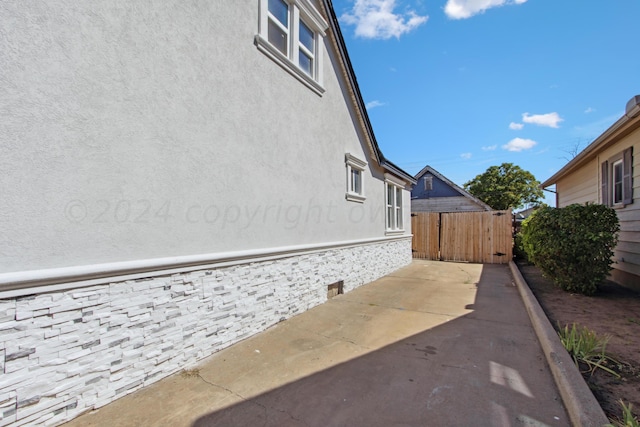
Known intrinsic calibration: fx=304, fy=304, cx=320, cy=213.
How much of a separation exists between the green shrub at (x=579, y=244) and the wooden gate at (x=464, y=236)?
19.4 feet

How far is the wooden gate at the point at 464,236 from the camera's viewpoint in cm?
1261

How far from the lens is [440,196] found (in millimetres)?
24125

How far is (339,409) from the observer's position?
9.12ft

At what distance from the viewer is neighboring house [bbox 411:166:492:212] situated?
23109mm

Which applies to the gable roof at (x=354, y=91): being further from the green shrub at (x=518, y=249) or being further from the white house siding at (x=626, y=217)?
the green shrub at (x=518, y=249)

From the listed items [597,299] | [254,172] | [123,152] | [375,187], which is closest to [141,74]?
[123,152]

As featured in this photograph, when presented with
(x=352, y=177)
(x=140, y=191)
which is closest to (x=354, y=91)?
(x=352, y=177)

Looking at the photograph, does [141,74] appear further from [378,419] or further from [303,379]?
[378,419]

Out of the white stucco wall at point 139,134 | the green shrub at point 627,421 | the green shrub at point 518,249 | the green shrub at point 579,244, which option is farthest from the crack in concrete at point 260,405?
the green shrub at point 518,249

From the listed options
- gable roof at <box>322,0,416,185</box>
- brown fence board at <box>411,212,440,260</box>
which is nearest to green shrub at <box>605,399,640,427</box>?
gable roof at <box>322,0,416,185</box>

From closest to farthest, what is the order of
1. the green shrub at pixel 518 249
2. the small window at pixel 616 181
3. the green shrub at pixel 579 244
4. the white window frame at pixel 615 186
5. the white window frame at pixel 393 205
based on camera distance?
the green shrub at pixel 579 244
the white window frame at pixel 615 186
the small window at pixel 616 181
the white window frame at pixel 393 205
the green shrub at pixel 518 249

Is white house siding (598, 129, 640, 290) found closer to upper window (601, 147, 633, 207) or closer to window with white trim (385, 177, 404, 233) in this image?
upper window (601, 147, 633, 207)

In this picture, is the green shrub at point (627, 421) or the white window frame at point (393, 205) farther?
the white window frame at point (393, 205)

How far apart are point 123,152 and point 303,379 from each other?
302 centimetres
